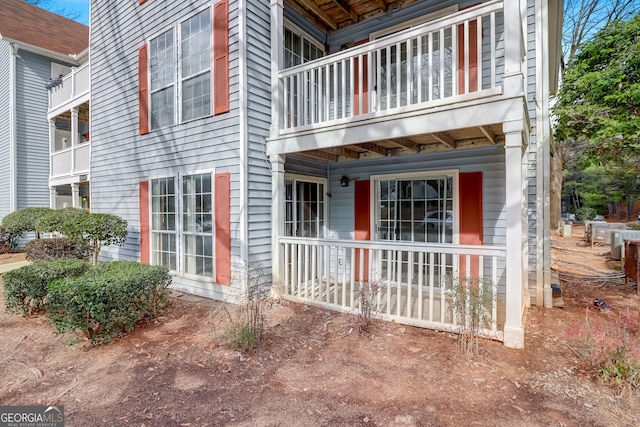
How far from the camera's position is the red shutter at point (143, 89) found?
659 centimetres

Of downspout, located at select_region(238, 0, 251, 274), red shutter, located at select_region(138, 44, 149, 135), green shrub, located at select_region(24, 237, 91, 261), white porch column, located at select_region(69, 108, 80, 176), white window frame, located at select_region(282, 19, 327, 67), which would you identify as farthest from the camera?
white porch column, located at select_region(69, 108, 80, 176)

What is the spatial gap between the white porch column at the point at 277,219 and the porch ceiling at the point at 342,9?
3.13 m

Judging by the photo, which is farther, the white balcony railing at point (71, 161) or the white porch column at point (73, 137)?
the white porch column at point (73, 137)

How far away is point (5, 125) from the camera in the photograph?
12.1 m

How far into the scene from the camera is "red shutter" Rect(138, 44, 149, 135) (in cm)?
659

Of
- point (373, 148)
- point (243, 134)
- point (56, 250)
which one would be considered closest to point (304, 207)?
point (373, 148)

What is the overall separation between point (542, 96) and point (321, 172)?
157 inches

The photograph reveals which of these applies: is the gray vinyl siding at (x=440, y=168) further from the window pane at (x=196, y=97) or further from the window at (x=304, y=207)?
the window pane at (x=196, y=97)

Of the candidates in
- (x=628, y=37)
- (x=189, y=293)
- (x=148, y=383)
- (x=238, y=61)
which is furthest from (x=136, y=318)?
(x=628, y=37)

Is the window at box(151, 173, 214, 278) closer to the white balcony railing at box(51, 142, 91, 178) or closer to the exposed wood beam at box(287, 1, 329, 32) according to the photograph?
the exposed wood beam at box(287, 1, 329, 32)

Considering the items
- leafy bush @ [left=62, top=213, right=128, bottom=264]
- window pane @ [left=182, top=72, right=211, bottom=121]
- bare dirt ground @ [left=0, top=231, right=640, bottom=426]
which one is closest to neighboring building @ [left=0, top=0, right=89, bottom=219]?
leafy bush @ [left=62, top=213, right=128, bottom=264]

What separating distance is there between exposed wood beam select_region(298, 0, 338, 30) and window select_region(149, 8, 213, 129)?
1782 millimetres

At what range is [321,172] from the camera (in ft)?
22.1

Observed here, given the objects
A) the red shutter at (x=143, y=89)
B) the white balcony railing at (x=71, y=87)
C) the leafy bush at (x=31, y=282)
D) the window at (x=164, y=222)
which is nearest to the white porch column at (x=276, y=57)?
the window at (x=164, y=222)
